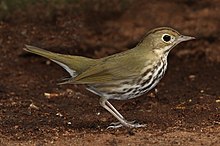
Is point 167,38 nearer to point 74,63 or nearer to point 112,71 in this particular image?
point 112,71

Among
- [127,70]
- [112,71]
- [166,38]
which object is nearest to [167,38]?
[166,38]

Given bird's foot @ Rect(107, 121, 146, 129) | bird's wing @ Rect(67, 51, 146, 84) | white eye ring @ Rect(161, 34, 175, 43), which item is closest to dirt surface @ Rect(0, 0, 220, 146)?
bird's foot @ Rect(107, 121, 146, 129)

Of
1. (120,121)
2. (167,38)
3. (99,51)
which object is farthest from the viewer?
(99,51)

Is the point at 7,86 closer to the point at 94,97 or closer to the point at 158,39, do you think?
the point at 94,97

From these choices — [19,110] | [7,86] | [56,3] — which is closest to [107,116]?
[19,110]

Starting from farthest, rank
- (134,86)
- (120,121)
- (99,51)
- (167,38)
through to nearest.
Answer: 1. (99,51)
2. (167,38)
3. (120,121)
4. (134,86)

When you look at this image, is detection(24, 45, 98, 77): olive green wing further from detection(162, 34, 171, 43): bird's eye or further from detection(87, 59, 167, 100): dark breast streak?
detection(162, 34, 171, 43): bird's eye
